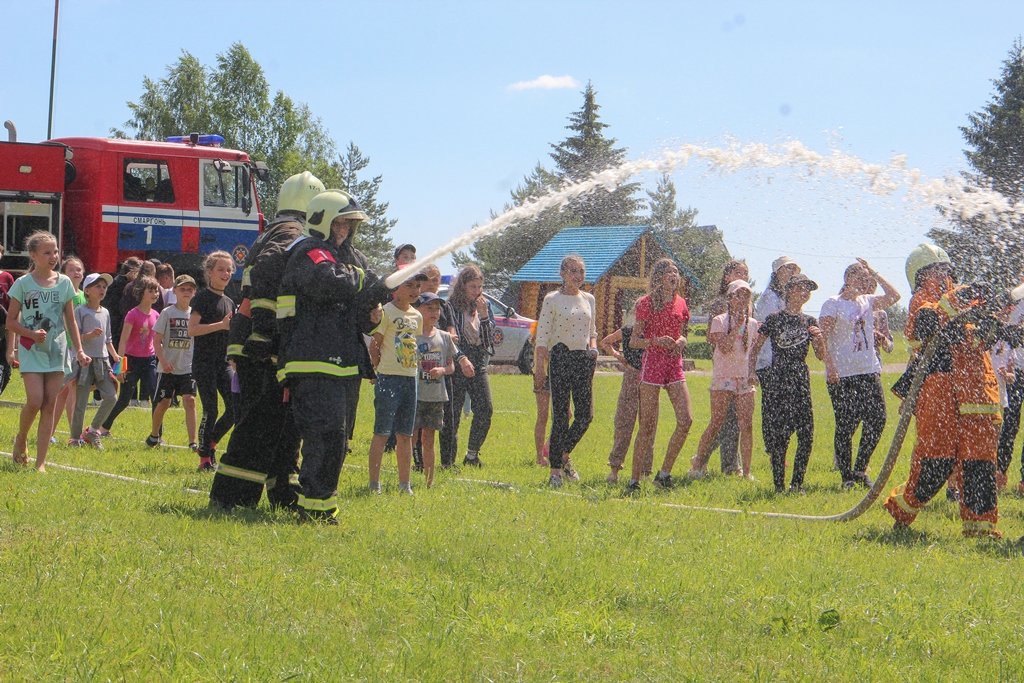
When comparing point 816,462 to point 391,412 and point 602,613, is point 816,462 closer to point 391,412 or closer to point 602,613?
point 391,412

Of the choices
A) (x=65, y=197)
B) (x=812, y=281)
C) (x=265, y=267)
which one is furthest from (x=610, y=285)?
(x=265, y=267)

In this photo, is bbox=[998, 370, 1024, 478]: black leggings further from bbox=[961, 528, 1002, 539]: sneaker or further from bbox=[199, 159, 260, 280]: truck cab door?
bbox=[199, 159, 260, 280]: truck cab door

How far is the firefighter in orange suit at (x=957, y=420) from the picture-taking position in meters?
6.77

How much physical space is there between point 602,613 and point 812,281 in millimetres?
4841

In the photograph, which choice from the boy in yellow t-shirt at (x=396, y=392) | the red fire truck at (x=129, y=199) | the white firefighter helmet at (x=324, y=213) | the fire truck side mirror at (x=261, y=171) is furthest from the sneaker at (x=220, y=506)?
the fire truck side mirror at (x=261, y=171)

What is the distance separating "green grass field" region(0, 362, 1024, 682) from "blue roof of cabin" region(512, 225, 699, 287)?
2202 cm

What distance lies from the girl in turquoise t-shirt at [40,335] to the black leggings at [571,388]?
12.9 feet

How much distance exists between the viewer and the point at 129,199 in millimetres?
19859

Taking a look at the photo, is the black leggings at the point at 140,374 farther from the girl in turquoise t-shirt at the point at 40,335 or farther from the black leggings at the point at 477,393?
the black leggings at the point at 477,393

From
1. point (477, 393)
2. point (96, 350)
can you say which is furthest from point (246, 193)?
point (477, 393)

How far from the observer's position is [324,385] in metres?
6.38

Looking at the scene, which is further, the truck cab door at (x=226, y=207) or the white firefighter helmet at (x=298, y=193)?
the truck cab door at (x=226, y=207)

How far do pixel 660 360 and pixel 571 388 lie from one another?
3.04ft

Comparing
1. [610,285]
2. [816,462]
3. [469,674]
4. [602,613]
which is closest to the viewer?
[469,674]
